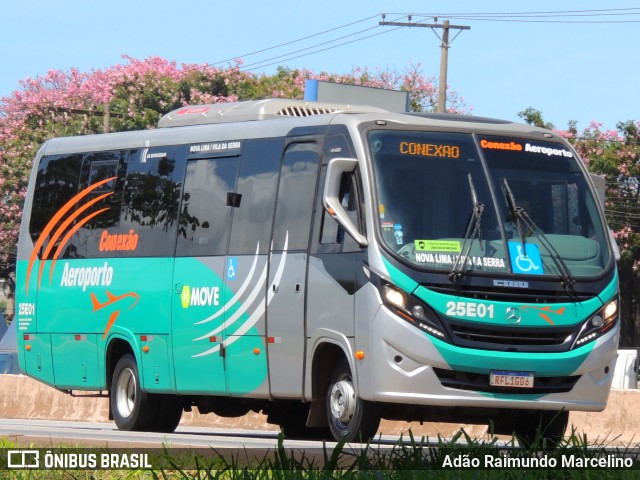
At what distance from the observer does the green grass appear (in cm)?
756

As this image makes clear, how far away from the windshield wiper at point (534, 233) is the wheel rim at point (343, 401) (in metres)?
2.03

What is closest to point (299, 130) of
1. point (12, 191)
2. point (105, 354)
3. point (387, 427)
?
point (105, 354)

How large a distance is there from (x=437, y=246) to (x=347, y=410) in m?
1.71

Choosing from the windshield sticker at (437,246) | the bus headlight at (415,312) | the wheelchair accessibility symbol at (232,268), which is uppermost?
the windshield sticker at (437,246)

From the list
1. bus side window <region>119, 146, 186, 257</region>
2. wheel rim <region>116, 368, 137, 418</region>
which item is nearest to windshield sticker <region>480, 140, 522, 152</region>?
bus side window <region>119, 146, 186, 257</region>

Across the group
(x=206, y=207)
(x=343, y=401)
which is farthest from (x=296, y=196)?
(x=343, y=401)

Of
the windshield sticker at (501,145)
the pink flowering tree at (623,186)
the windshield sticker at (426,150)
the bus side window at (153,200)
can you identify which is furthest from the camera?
the pink flowering tree at (623,186)

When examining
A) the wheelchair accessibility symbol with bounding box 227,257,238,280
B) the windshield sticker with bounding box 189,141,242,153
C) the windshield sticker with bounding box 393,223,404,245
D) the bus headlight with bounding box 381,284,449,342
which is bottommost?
the bus headlight with bounding box 381,284,449,342

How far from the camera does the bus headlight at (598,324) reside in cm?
1360

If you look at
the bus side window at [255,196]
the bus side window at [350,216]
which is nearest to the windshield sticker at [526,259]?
the bus side window at [350,216]

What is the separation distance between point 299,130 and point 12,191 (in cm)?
4209

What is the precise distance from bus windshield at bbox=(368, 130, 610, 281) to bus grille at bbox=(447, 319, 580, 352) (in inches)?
19.8

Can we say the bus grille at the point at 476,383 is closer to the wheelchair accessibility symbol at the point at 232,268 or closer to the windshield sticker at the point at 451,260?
the windshield sticker at the point at 451,260

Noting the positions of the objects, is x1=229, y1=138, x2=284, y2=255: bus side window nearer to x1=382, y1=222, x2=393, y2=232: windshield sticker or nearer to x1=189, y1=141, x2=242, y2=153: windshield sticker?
x1=189, y1=141, x2=242, y2=153: windshield sticker
